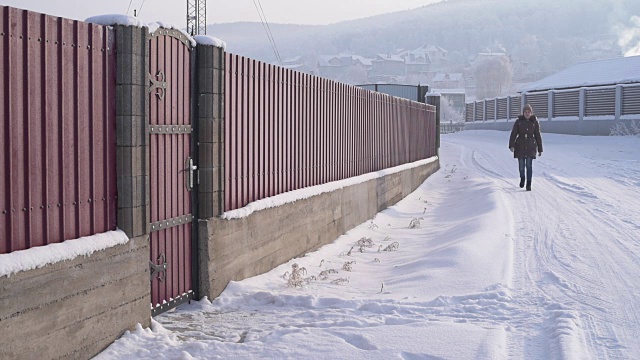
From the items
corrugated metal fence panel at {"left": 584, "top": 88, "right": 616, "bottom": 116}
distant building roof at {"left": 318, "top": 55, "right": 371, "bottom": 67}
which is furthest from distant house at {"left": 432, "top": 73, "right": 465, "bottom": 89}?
corrugated metal fence panel at {"left": 584, "top": 88, "right": 616, "bottom": 116}

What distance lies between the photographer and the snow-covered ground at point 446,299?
4.87 meters

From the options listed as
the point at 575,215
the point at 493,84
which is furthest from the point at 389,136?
the point at 493,84

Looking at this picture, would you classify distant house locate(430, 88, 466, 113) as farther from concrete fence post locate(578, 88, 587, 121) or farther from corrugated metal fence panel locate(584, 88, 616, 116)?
corrugated metal fence panel locate(584, 88, 616, 116)

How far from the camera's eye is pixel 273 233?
765 centimetres

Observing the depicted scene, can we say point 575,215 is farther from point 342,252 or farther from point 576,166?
point 576,166

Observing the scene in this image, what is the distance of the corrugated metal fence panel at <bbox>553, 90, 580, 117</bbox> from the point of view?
122 ft

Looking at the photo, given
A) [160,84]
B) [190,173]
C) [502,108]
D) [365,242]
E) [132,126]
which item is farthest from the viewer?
[502,108]

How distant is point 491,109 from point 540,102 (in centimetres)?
851

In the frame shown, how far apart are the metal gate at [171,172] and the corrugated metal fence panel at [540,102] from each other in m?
36.1

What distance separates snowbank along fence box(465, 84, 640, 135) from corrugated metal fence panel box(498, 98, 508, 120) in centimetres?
66

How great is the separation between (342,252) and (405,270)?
151 cm

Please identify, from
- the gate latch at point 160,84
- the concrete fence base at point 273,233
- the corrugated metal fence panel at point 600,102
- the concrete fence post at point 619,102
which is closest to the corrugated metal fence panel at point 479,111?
the corrugated metal fence panel at point 600,102

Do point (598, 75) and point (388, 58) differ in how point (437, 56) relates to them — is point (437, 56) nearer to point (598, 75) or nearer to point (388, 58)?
point (388, 58)

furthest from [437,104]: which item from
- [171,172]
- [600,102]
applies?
[171,172]
